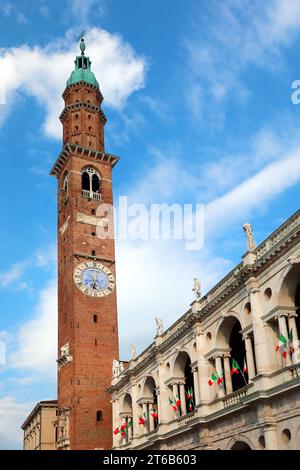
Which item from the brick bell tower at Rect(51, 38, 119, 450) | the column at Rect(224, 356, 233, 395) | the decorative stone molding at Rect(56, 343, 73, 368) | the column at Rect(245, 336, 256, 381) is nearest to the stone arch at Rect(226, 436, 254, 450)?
the column at Rect(224, 356, 233, 395)

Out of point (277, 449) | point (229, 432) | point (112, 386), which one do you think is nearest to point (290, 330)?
point (277, 449)

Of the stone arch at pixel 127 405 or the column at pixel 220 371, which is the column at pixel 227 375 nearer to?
the column at pixel 220 371

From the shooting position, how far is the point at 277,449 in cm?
2803

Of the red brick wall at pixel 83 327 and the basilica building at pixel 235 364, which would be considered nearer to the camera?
the basilica building at pixel 235 364

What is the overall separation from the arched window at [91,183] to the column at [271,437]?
4148cm

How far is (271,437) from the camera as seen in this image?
28.5 m

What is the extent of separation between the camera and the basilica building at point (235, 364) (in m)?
28.5

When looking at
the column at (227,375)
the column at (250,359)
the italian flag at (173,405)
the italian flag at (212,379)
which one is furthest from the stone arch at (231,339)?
the italian flag at (173,405)

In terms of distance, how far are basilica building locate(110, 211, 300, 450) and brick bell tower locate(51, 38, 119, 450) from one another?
8651 millimetres

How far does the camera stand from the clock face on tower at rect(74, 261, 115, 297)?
60.8m

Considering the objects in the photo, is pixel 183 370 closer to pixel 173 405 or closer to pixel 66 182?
pixel 173 405

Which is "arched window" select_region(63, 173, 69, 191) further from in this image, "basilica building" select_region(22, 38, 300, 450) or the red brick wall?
the red brick wall

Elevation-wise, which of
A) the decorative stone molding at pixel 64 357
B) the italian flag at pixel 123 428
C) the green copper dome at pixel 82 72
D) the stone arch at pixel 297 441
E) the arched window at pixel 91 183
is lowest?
the stone arch at pixel 297 441

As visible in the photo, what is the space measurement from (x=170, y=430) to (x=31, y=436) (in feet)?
139
